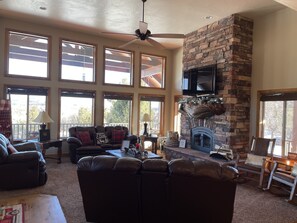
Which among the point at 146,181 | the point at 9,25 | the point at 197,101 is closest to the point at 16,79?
the point at 9,25

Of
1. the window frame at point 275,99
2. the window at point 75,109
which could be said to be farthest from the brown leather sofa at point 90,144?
the window frame at point 275,99

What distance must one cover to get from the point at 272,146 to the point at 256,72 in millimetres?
1931

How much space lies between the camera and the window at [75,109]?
7.14 meters

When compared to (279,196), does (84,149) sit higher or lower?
higher

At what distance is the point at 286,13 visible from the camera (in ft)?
16.7

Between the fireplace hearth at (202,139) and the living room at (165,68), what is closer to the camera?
the living room at (165,68)

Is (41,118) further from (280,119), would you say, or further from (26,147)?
(280,119)

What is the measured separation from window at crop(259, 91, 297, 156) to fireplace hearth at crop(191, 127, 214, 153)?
1.25 metres

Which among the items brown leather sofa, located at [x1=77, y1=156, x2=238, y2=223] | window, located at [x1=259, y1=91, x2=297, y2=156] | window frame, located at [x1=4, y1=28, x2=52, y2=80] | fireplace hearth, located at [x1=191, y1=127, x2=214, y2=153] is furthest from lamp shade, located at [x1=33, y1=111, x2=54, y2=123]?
window, located at [x1=259, y1=91, x2=297, y2=156]

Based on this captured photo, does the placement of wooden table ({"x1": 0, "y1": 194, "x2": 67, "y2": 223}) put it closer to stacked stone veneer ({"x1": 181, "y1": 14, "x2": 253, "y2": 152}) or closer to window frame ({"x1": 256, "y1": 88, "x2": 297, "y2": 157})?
stacked stone veneer ({"x1": 181, "y1": 14, "x2": 253, "y2": 152})

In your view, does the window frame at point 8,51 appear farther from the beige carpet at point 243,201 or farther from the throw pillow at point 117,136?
the beige carpet at point 243,201

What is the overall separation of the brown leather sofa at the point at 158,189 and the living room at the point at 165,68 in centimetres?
361

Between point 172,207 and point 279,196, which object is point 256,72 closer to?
point 279,196

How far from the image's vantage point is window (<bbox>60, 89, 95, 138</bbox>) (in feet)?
23.4
